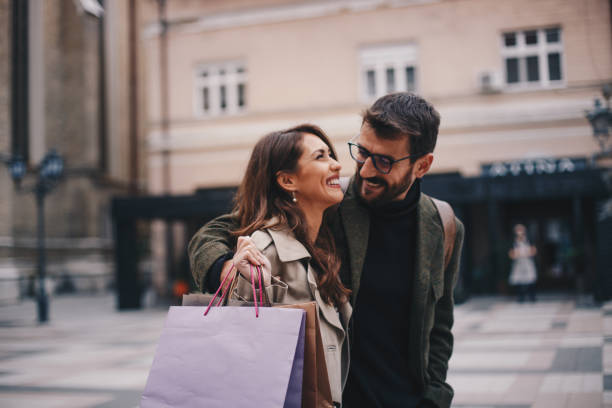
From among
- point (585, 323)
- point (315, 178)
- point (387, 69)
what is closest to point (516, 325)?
point (585, 323)

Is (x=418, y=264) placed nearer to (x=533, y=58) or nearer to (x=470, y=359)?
(x=470, y=359)

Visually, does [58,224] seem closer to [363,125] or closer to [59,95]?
[59,95]

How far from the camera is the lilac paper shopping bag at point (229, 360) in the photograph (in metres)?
1.62

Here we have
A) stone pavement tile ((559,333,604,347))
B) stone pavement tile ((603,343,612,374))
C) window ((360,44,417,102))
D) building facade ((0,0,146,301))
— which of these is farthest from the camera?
building facade ((0,0,146,301))

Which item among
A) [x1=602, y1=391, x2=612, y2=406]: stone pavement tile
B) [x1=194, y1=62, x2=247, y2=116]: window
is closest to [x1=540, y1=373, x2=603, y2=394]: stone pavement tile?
[x1=602, y1=391, x2=612, y2=406]: stone pavement tile

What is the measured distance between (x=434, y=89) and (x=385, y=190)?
695 inches

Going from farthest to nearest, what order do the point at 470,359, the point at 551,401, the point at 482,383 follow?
the point at 470,359, the point at 482,383, the point at 551,401

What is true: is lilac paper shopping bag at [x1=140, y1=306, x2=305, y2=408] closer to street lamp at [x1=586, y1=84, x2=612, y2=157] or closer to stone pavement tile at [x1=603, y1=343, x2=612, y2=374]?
stone pavement tile at [x1=603, y1=343, x2=612, y2=374]

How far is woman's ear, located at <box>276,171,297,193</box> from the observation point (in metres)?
2.01

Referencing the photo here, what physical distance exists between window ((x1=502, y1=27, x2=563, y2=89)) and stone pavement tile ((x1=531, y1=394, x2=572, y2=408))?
46.6 feet

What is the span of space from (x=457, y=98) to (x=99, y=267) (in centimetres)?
1994

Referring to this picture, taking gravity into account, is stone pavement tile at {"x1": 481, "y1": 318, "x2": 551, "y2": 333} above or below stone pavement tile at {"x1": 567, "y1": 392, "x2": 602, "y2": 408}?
below

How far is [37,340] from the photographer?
1230 cm

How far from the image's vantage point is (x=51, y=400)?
21.8ft
